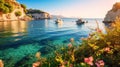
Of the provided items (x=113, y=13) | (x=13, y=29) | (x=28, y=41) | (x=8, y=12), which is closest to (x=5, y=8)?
(x=8, y=12)

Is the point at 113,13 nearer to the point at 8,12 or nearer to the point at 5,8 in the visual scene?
the point at 8,12

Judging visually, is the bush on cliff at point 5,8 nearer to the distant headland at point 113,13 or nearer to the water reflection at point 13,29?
the water reflection at point 13,29

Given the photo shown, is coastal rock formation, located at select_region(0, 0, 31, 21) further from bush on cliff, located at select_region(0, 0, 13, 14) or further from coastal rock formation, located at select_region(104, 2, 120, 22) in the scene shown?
coastal rock formation, located at select_region(104, 2, 120, 22)

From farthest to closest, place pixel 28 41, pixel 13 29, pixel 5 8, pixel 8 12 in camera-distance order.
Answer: pixel 8 12, pixel 5 8, pixel 13 29, pixel 28 41

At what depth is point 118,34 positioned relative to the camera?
859 cm

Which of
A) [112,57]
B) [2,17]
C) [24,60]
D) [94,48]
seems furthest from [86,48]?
[2,17]

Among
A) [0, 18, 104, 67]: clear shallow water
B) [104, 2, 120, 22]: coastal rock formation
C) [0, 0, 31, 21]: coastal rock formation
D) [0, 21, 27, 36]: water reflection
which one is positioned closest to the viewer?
[0, 18, 104, 67]: clear shallow water

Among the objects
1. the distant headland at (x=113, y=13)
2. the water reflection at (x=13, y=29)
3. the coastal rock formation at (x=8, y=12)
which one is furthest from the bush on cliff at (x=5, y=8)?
the distant headland at (x=113, y=13)

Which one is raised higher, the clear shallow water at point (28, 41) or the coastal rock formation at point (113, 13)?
the coastal rock formation at point (113, 13)

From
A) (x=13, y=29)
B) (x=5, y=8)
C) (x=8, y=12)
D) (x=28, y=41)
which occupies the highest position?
(x=5, y=8)

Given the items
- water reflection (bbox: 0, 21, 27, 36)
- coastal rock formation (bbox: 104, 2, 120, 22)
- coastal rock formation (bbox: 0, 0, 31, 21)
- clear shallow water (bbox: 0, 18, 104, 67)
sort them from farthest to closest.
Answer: coastal rock formation (bbox: 104, 2, 120, 22) < coastal rock formation (bbox: 0, 0, 31, 21) < water reflection (bbox: 0, 21, 27, 36) < clear shallow water (bbox: 0, 18, 104, 67)

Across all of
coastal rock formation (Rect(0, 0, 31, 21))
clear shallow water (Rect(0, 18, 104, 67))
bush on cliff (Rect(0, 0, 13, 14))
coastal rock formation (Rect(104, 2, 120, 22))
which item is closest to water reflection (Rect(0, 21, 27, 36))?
clear shallow water (Rect(0, 18, 104, 67))

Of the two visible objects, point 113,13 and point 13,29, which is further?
point 113,13

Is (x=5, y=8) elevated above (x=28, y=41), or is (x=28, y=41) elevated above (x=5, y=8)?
(x=5, y=8)
